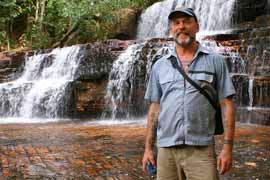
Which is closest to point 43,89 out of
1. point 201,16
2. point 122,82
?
point 122,82

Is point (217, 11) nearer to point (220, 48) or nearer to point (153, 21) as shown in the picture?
point (153, 21)

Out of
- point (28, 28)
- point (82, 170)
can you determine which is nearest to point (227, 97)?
point (82, 170)

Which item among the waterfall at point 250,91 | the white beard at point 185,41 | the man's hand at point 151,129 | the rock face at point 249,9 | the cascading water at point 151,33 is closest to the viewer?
the white beard at point 185,41

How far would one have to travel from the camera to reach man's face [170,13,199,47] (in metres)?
2.64

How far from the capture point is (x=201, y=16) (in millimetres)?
18109

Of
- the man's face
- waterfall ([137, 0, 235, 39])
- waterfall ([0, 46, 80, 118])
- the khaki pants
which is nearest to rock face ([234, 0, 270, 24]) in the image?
waterfall ([137, 0, 235, 39])

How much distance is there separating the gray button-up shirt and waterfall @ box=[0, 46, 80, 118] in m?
10.3

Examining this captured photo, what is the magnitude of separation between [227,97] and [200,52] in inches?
12.6

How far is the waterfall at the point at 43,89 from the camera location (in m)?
12.8

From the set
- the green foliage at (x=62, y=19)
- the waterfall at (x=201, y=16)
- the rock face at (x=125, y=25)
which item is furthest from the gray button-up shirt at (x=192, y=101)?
the rock face at (x=125, y=25)

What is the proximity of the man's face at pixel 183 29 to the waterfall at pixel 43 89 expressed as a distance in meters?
10.2

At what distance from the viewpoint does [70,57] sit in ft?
47.0

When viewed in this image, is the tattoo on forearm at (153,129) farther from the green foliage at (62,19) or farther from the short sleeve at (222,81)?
the green foliage at (62,19)

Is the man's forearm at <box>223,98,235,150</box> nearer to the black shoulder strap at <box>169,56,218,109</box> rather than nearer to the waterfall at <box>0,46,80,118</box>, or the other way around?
the black shoulder strap at <box>169,56,218,109</box>
